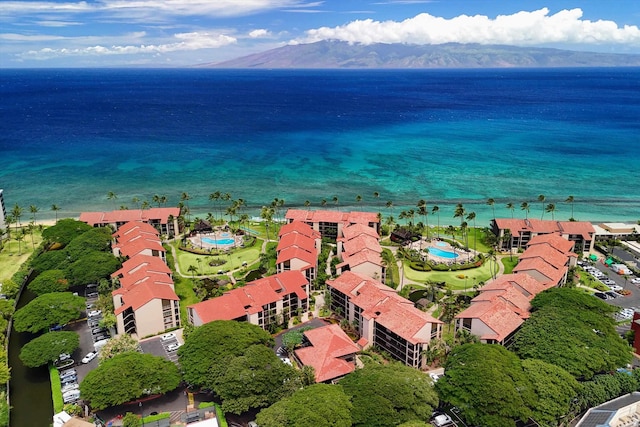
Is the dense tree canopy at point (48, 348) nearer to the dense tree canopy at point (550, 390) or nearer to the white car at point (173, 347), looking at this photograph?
the white car at point (173, 347)

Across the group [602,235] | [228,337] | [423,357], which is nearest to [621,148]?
[602,235]

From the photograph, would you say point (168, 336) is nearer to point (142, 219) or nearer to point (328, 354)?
point (328, 354)

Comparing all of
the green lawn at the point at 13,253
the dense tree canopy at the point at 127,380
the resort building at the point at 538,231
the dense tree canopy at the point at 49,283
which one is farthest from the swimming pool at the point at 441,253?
the green lawn at the point at 13,253

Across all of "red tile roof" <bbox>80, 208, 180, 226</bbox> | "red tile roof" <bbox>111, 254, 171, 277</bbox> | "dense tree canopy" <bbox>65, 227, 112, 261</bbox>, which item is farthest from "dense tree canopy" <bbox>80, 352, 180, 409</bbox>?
"red tile roof" <bbox>80, 208, 180, 226</bbox>

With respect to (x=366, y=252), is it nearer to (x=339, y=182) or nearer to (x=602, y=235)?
(x=602, y=235)

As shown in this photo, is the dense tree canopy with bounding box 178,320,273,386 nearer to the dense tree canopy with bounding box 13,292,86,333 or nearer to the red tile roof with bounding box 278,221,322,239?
the dense tree canopy with bounding box 13,292,86,333

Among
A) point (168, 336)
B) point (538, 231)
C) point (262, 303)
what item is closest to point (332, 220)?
point (262, 303)
